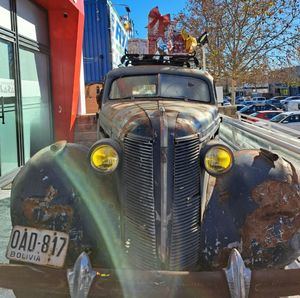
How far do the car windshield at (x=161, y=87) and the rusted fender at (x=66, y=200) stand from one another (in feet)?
5.61

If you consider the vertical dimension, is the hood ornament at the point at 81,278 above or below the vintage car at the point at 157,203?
below

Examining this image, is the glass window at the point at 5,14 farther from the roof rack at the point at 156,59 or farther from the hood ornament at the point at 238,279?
the hood ornament at the point at 238,279

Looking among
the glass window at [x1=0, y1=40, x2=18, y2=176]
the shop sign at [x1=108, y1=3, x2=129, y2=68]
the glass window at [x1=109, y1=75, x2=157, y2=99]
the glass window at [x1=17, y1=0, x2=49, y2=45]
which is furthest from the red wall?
the glass window at [x1=109, y1=75, x2=157, y2=99]

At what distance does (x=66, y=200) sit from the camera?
3.21 meters

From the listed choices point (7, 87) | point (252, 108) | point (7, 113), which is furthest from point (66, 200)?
point (252, 108)

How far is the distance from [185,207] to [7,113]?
6.12 m

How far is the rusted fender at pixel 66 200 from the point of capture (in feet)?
10.3

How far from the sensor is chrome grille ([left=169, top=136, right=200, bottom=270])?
2.91 metres

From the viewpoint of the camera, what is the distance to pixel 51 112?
11.2 metres

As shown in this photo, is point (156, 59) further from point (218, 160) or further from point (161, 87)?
point (218, 160)

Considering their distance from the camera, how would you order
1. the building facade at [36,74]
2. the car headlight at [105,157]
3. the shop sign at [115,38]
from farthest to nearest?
the shop sign at [115,38]
the building facade at [36,74]
the car headlight at [105,157]

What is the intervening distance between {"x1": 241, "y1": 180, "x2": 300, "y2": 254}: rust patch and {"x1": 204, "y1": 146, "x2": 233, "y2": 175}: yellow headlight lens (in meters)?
0.35

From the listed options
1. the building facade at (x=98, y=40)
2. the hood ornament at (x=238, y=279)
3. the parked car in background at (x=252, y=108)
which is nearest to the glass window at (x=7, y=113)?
the hood ornament at (x=238, y=279)

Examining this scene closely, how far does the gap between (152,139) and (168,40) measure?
33.9 feet
